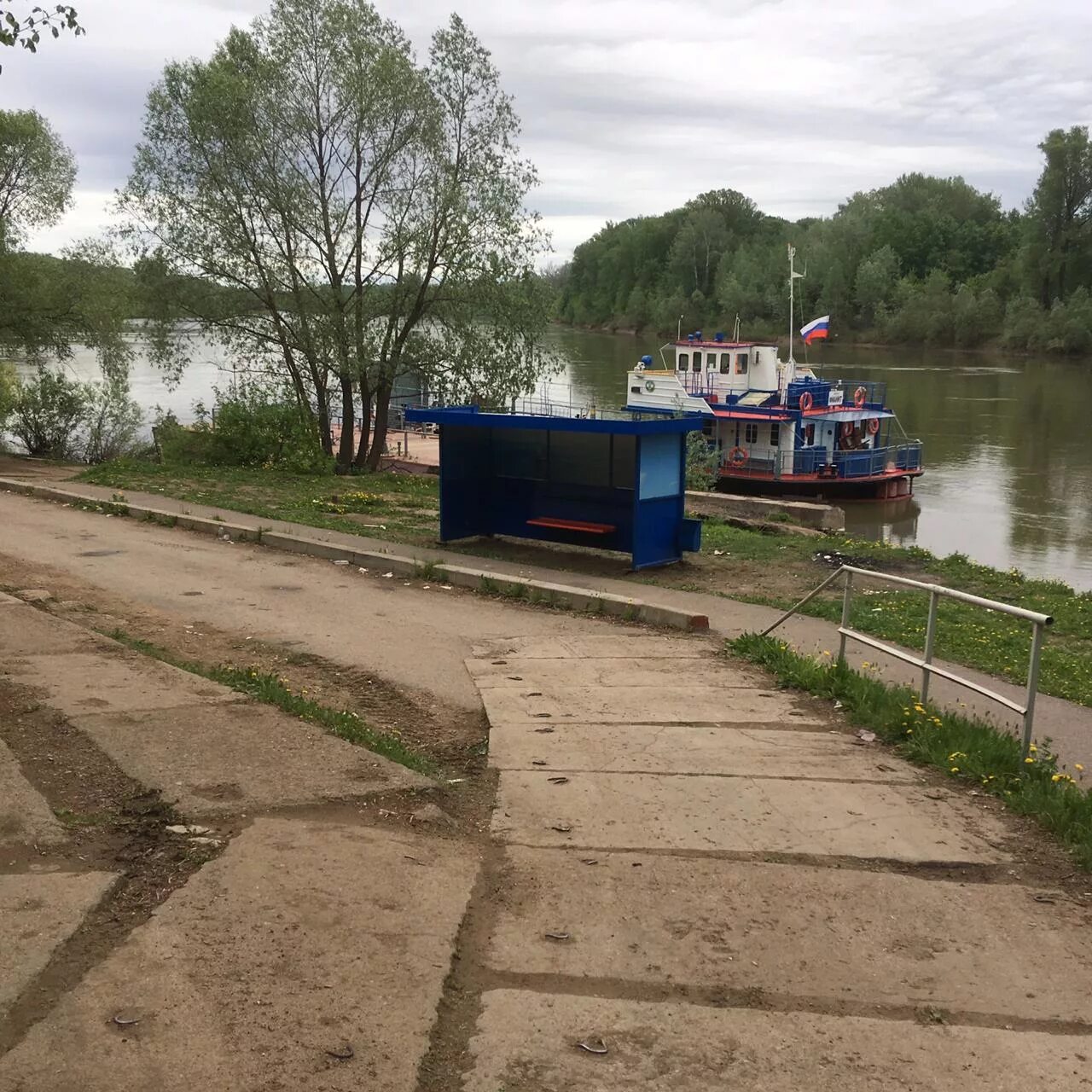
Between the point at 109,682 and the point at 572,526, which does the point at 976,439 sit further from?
the point at 109,682

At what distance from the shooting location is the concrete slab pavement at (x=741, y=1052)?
350 cm

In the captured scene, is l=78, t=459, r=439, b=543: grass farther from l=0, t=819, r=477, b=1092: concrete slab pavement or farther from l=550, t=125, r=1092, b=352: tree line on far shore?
l=550, t=125, r=1092, b=352: tree line on far shore

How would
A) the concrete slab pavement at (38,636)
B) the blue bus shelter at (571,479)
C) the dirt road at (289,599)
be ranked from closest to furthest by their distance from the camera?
the concrete slab pavement at (38,636)
the dirt road at (289,599)
the blue bus shelter at (571,479)

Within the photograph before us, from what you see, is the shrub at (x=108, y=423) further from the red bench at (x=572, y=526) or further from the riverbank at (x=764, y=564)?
the red bench at (x=572, y=526)

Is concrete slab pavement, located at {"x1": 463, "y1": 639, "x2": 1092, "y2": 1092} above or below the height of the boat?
below

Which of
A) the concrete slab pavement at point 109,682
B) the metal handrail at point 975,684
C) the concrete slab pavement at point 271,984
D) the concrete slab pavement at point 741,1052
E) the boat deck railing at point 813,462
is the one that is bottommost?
the concrete slab pavement at point 741,1052

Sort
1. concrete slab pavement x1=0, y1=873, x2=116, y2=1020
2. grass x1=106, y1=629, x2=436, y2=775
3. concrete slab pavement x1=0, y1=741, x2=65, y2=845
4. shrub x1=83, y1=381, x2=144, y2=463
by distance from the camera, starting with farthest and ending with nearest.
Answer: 1. shrub x1=83, y1=381, x2=144, y2=463
2. grass x1=106, y1=629, x2=436, y2=775
3. concrete slab pavement x1=0, y1=741, x2=65, y2=845
4. concrete slab pavement x1=0, y1=873, x2=116, y2=1020

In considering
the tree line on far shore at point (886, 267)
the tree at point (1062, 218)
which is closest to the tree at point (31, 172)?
the tree line on far shore at point (886, 267)

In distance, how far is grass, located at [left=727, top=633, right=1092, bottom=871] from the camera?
5.88 m

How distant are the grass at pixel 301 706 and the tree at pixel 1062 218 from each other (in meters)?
95.6

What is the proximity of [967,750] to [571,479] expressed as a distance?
28.6ft

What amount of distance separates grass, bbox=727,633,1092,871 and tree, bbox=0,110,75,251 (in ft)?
81.4

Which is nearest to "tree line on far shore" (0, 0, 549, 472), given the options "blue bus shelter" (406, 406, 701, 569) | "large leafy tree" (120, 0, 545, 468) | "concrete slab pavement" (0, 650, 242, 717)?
"large leafy tree" (120, 0, 545, 468)

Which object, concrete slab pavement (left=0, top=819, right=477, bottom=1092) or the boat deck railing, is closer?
concrete slab pavement (left=0, top=819, right=477, bottom=1092)
